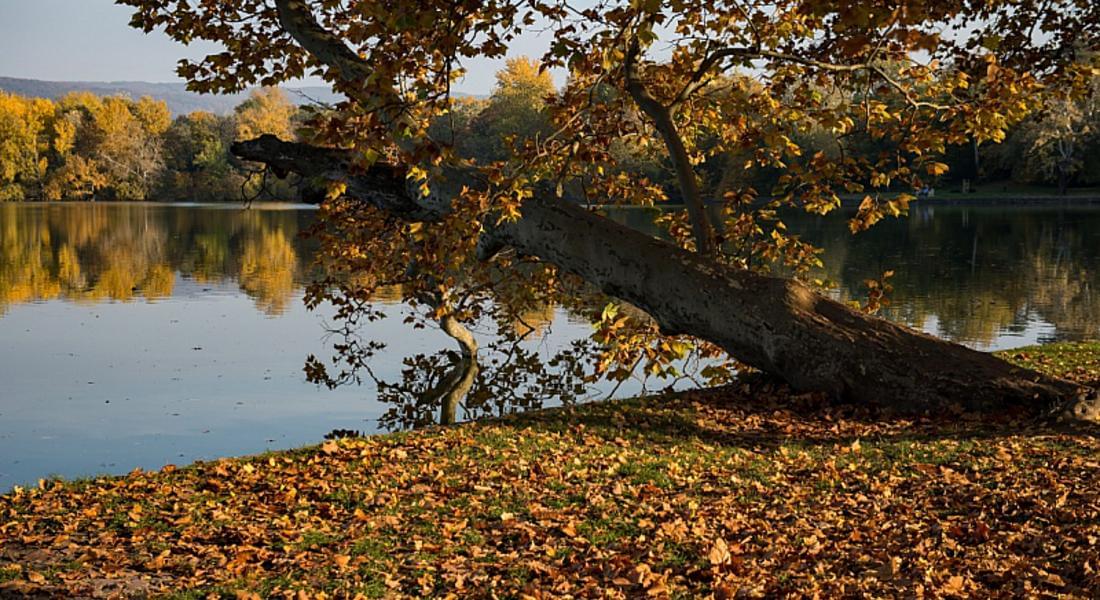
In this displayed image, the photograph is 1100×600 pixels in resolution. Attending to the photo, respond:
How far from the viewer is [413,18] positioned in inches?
268

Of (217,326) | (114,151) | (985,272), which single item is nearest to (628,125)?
(217,326)

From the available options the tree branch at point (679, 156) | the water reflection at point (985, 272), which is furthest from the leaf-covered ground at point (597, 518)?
the water reflection at point (985, 272)

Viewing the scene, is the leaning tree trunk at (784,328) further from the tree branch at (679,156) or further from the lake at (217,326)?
the lake at (217,326)

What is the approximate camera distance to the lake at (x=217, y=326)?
460 inches

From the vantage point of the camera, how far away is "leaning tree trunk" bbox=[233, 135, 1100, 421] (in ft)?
31.4

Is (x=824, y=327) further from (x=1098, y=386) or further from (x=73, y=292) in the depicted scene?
(x=73, y=292)

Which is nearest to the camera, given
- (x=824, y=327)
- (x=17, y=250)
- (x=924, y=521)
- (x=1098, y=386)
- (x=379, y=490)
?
(x=924, y=521)

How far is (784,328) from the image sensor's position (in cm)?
1023

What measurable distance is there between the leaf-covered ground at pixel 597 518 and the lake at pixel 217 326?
341 centimetres

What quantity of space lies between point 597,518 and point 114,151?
8949 centimetres

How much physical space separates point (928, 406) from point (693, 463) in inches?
114

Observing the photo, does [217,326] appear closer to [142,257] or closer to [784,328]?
[784,328]

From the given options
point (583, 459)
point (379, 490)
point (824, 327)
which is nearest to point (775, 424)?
point (824, 327)

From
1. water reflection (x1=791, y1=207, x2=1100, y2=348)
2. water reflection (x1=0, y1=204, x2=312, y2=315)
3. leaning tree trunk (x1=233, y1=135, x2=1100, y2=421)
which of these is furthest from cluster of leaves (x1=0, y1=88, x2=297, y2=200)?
leaning tree trunk (x1=233, y1=135, x2=1100, y2=421)
